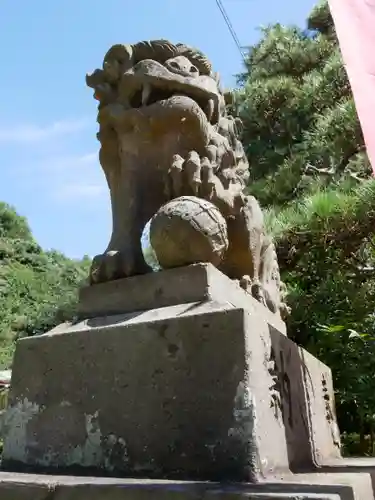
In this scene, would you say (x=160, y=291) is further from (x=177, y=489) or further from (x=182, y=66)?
(x=182, y=66)

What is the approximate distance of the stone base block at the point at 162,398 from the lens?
135cm

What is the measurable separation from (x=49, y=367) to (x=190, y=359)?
1.60ft

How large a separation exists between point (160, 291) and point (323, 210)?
3241 mm

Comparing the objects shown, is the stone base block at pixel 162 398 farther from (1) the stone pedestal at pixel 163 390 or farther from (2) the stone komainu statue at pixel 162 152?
(2) the stone komainu statue at pixel 162 152

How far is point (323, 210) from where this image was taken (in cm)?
465

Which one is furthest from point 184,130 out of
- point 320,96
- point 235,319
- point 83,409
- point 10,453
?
point 320,96

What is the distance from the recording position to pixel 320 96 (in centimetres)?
736

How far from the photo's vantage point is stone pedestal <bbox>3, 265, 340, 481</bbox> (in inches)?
53.2

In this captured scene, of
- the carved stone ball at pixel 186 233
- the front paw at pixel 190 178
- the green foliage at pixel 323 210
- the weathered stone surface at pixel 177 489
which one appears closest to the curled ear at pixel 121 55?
the front paw at pixel 190 178

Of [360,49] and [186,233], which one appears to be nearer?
[360,49]

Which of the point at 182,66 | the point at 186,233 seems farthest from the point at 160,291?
the point at 182,66

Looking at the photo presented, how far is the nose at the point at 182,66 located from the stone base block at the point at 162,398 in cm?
98

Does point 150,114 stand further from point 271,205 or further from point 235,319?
point 271,205

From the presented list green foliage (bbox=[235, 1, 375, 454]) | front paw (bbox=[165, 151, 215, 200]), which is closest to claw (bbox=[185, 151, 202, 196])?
front paw (bbox=[165, 151, 215, 200])
